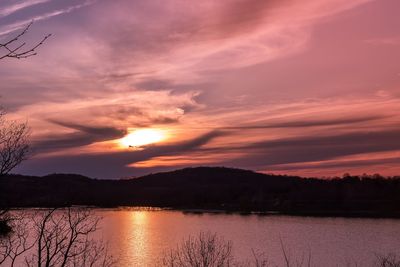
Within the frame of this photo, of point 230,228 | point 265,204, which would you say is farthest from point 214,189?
point 230,228

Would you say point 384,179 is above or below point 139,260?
above

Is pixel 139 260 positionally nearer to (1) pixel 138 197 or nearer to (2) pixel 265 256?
(2) pixel 265 256

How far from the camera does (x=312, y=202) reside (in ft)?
490

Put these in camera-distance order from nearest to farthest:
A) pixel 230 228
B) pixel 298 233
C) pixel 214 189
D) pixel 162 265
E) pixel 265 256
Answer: pixel 162 265, pixel 265 256, pixel 298 233, pixel 230 228, pixel 214 189

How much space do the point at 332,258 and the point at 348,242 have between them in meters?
13.7

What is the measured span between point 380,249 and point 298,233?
19.9 metres

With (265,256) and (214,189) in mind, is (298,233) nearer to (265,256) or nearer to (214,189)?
(265,256)

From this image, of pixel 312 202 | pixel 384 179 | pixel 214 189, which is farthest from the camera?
pixel 214 189

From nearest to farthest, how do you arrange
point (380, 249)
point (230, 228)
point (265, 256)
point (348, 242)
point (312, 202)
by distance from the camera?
point (265, 256) < point (380, 249) < point (348, 242) < point (230, 228) < point (312, 202)

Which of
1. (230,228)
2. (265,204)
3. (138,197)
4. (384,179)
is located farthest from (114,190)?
(230,228)

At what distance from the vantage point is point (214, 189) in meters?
178

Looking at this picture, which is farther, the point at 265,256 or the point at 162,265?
the point at 265,256

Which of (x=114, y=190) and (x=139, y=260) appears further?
(x=114, y=190)

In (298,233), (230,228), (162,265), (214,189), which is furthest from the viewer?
(214,189)
